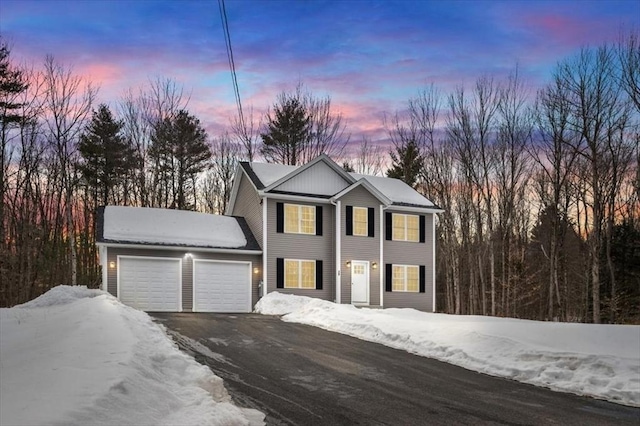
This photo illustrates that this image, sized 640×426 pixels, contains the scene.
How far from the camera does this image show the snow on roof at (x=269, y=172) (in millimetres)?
24353

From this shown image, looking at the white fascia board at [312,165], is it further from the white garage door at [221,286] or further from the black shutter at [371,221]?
the white garage door at [221,286]

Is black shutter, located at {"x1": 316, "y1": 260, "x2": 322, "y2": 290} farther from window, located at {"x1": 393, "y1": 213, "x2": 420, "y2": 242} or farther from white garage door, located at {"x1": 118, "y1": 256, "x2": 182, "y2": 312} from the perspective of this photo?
white garage door, located at {"x1": 118, "y1": 256, "x2": 182, "y2": 312}

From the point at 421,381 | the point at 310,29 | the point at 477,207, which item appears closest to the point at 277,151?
the point at 477,207

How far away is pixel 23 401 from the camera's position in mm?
4547

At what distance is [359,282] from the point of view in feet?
79.2

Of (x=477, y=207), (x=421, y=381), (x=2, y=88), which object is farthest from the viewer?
(x=477, y=207)

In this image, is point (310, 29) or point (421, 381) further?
point (310, 29)

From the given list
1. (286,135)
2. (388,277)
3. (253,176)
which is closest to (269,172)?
(253,176)

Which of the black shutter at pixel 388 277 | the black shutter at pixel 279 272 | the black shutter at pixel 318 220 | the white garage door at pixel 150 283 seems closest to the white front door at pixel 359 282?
the black shutter at pixel 388 277

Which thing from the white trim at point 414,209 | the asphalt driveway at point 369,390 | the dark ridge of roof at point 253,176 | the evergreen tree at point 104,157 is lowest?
the asphalt driveway at point 369,390

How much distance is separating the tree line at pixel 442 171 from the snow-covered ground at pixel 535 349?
15.5m

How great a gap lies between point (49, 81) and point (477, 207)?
87.3ft

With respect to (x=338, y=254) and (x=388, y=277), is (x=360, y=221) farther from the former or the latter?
(x=388, y=277)

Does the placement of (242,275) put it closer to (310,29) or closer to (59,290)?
(59,290)
